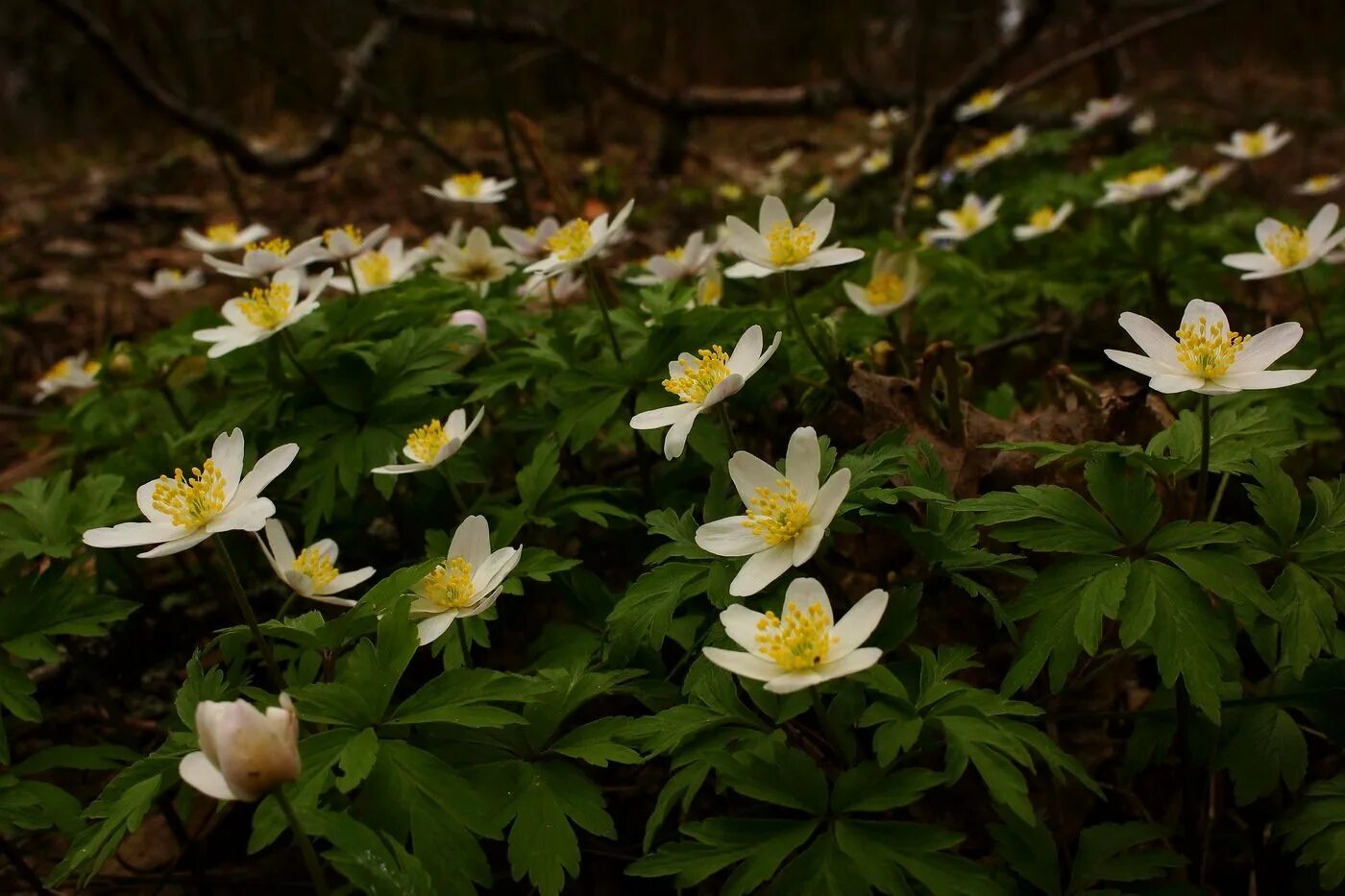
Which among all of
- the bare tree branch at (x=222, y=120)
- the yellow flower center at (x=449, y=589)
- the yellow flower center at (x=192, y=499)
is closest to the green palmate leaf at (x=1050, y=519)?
the yellow flower center at (x=449, y=589)

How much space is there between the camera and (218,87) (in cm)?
1029

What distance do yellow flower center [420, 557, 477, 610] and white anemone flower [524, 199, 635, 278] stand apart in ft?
2.64

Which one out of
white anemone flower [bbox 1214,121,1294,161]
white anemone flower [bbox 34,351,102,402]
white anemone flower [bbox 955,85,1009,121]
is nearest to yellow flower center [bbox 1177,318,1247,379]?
white anemone flower [bbox 1214,121,1294,161]

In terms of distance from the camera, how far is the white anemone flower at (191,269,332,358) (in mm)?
1972

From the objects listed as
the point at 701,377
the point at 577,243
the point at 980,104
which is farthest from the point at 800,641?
the point at 980,104

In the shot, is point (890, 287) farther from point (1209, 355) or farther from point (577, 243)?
point (1209, 355)

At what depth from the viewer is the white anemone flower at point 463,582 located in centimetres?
150

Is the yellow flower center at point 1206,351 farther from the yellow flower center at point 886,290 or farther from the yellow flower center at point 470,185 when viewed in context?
the yellow flower center at point 470,185

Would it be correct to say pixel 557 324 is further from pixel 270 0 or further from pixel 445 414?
pixel 270 0

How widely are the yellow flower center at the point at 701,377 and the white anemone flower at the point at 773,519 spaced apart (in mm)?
230

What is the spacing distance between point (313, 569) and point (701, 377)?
0.81 metres

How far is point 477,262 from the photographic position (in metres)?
2.62

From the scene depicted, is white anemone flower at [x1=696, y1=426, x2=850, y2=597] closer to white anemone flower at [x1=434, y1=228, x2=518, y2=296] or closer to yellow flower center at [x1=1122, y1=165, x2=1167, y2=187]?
white anemone flower at [x1=434, y1=228, x2=518, y2=296]

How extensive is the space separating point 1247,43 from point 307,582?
12868 mm
